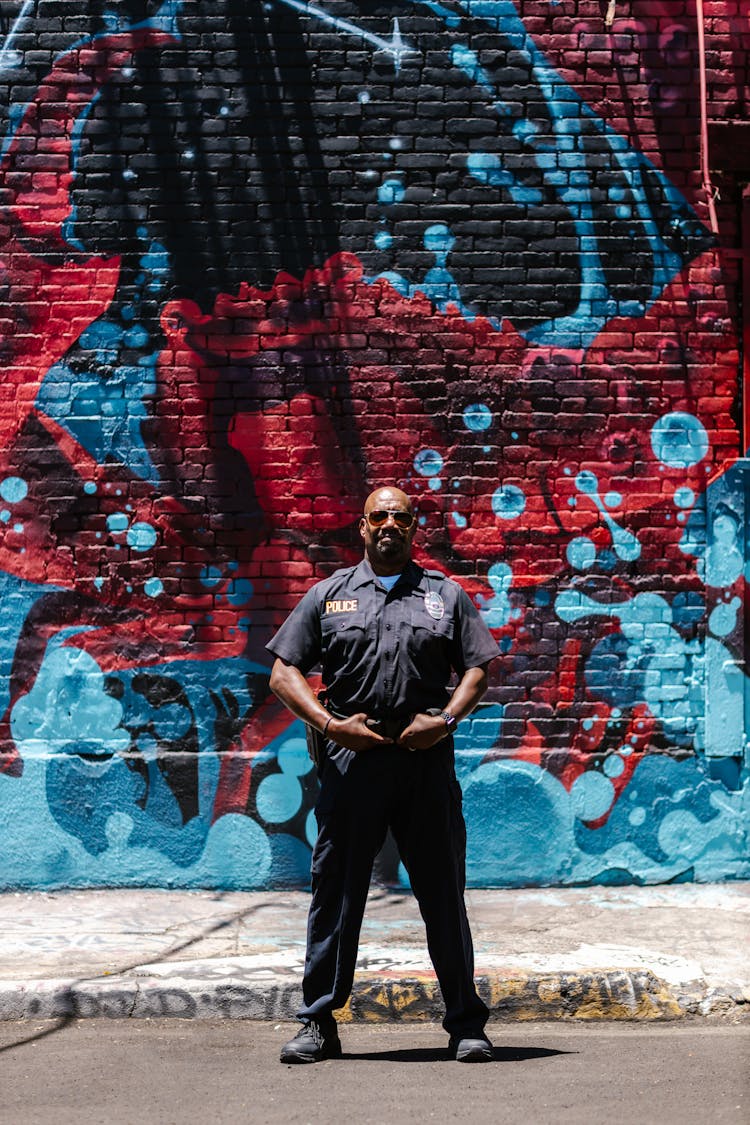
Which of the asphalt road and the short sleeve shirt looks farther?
the short sleeve shirt

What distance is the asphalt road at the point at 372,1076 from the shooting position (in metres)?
4.55

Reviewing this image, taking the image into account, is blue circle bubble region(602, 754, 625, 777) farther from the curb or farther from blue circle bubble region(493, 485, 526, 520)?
the curb

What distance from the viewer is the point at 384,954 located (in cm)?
629

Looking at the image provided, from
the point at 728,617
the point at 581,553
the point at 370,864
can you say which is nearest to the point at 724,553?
the point at 728,617

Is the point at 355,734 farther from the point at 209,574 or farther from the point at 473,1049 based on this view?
the point at 209,574

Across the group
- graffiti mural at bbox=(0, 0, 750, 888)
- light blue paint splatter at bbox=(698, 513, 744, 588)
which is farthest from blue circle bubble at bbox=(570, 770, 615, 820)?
light blue paint splatter at bbox=(698, 513, 744, 588)

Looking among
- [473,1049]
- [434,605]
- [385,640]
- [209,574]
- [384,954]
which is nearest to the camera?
[473,1049]

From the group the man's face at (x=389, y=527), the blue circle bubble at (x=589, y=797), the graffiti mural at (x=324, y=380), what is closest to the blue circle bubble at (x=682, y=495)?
the graffiti mural at (x=324, y=380)

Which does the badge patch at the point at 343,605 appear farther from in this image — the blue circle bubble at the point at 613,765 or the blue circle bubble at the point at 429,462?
the blue circle bubble at the point at 613,765

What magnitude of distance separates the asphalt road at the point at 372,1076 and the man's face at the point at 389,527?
175 cm

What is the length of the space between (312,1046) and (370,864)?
645 mm

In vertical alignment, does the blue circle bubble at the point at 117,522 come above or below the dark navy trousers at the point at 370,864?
above

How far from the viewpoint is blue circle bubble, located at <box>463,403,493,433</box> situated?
25.3 ft

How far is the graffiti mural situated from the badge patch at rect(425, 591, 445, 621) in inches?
94.5
